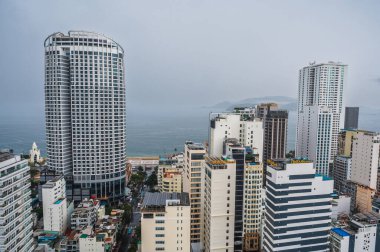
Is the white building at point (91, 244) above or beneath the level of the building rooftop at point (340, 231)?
beneath

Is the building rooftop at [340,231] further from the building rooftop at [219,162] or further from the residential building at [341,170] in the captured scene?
the residential building at [341,170]

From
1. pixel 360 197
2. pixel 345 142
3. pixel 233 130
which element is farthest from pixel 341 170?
pixel 233 130

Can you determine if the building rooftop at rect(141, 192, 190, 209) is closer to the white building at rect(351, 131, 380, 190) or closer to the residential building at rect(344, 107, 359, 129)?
the white building at rect(351, 131, 380, 190)

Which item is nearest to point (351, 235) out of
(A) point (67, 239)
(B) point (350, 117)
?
(A) point (67, 239)

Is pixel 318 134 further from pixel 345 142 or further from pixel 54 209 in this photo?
pixel 54 209

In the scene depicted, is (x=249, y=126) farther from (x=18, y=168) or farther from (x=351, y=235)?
(x=18, y=168)

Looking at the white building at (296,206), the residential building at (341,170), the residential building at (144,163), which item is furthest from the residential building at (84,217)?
the residential building at (341,170)

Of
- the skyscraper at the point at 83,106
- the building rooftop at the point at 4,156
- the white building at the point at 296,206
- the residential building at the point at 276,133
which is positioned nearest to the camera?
the building rooftop at the point at 4,156

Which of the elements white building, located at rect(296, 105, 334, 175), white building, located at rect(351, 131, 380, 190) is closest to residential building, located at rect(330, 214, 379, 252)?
white building, located at rect(351, 131, 380, 190)
